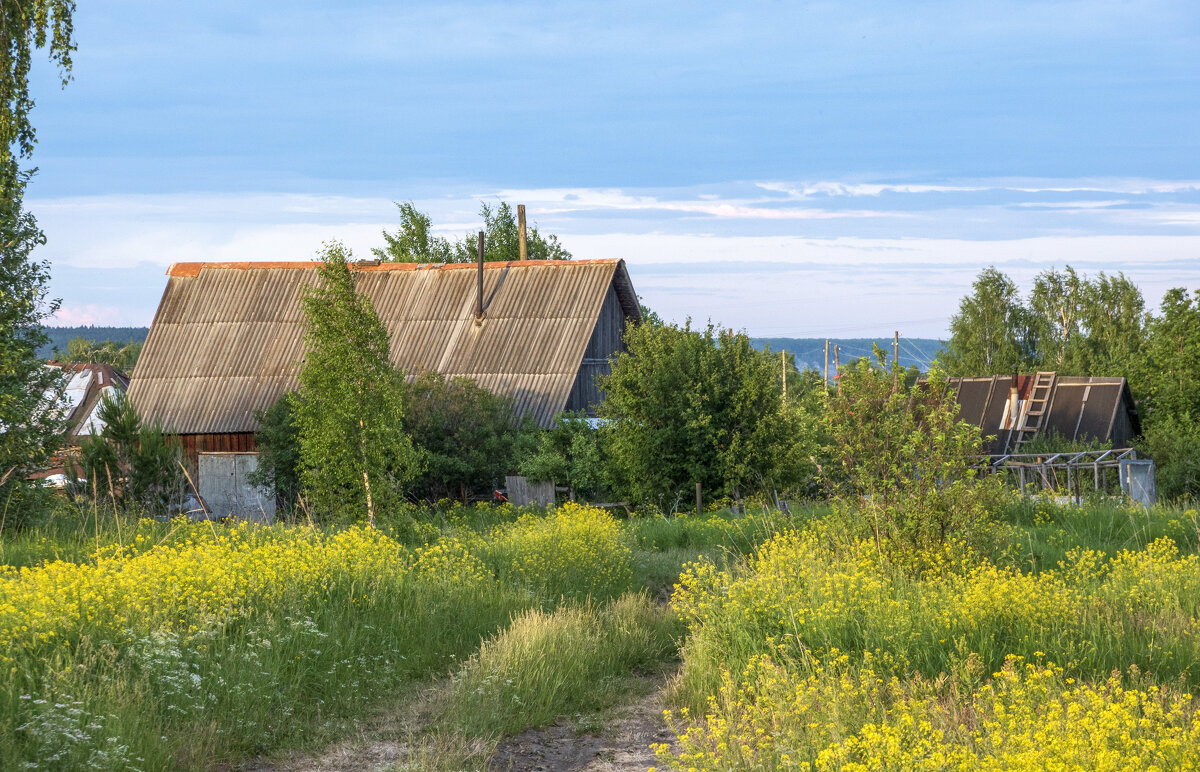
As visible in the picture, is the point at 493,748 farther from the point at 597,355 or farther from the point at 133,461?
the point at 597,355

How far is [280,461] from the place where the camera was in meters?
24.9

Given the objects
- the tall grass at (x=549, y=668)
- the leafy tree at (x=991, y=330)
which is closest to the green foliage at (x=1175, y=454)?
the leafy tree at (x=991, y=330)

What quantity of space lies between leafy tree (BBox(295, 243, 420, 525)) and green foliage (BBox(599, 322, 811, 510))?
6367mm

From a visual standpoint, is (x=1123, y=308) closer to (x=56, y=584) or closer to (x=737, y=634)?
(x=737, y=634)

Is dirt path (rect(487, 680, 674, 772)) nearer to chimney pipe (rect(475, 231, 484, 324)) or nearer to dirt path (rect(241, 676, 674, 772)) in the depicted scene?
dirt path (rect(241, 676, 674, 772))

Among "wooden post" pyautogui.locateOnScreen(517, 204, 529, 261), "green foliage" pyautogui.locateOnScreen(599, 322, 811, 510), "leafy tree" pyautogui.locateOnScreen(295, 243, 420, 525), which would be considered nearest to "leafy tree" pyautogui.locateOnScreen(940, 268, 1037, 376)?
"wooden post" pyautogui.locateOnScreen(517, 204, 529, 261)

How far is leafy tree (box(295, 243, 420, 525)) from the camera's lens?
16281 millimetres

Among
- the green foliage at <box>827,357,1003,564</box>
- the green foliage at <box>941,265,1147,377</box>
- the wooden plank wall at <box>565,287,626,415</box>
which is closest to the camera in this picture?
the green foliage at <box>827,357,1003,564</box>

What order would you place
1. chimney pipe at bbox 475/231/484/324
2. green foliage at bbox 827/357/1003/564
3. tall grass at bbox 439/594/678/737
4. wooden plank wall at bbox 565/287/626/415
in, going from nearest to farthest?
tall grass at bbox 439/594/678/737, green foliage at bbox 827/357/1003/564, wooden plank wall at bbox 565/287/626/415, chimney pipe at bbox 475/231/484/324

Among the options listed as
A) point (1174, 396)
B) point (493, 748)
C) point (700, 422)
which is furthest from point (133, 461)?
point (1174, 396)

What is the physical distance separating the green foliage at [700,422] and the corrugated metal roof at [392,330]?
480cm

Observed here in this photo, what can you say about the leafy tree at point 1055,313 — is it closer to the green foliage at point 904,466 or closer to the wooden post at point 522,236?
the wooden post at point 522,236

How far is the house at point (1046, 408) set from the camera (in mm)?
36344

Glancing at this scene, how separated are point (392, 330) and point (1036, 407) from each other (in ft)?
80.3
